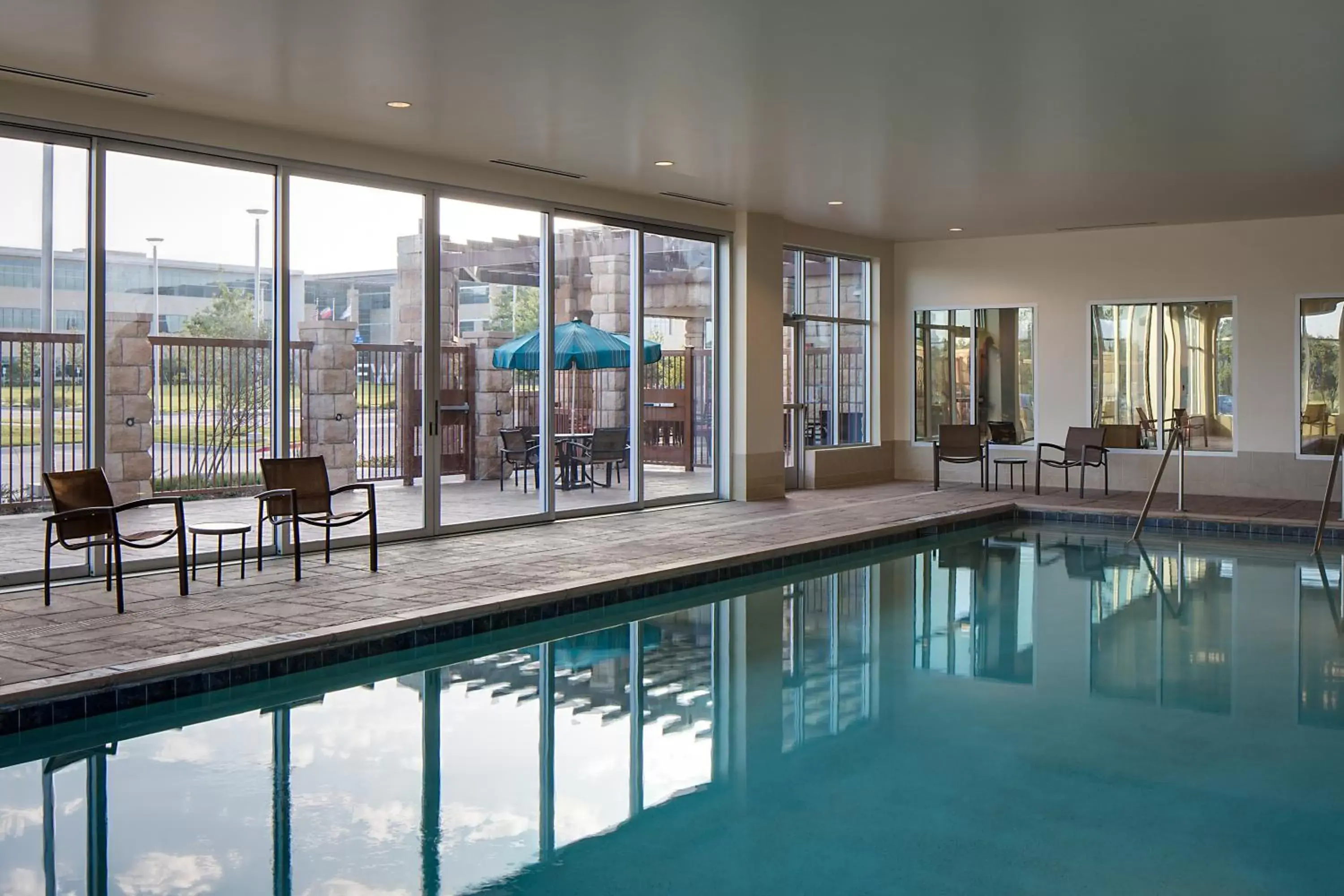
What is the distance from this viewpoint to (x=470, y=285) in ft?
30.2

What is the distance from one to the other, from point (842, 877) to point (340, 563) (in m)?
5.12

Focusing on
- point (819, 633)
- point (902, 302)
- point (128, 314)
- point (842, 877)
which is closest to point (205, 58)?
point (128, 314)

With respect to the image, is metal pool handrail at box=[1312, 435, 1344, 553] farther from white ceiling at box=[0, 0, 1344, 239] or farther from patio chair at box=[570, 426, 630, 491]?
patio chair at box=[570, 426, 630, 491]

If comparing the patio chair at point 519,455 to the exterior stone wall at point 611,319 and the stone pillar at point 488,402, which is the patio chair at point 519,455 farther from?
the exterior stone wall at point 611,319

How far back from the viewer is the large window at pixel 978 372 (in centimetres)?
1386

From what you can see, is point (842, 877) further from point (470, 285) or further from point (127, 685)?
point (470, 285)

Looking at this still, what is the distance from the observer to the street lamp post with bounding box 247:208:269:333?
782 centimetres

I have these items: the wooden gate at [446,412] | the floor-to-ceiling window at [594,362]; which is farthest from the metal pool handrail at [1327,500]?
the wooden gate at [446,412]

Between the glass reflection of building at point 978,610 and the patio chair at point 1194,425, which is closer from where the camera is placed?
the glass reflection of building at point 978,610

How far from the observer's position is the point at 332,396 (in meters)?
8.30

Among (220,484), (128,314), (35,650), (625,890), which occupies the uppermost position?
(128,314)

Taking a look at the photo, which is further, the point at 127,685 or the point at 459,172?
the point at 459,172

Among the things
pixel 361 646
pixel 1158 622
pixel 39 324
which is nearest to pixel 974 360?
pixel 1158 622

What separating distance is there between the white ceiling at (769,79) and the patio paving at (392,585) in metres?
2.92
